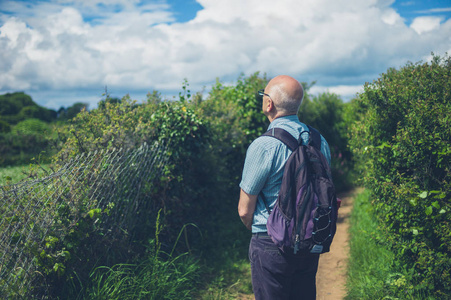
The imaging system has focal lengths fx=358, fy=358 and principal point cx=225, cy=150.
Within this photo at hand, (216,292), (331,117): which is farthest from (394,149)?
Result: (331,117)

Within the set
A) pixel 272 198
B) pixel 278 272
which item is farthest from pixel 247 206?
pixel 278 272

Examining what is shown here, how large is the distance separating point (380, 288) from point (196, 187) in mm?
3033

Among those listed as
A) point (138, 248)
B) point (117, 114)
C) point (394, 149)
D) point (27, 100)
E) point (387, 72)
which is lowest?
point (138, 248)

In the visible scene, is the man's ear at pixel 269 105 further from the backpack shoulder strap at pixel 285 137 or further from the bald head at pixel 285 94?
the backpack shoulder strap at pixel 285 137

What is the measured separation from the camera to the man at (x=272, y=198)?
7.76 ft

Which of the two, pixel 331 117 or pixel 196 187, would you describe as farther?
pixel 331 117

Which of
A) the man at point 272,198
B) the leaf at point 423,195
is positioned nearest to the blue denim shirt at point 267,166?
the man at point 272,198

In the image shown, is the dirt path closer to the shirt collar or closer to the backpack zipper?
Result: the backpack zipper

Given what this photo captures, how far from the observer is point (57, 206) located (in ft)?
11.3

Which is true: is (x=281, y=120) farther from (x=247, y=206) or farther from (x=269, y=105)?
(x=247, y=206)

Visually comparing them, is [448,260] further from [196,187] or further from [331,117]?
[331,117]

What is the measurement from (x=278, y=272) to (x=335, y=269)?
129 inches

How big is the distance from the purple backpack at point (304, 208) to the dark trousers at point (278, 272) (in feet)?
0.40

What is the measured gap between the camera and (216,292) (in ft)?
14.7
